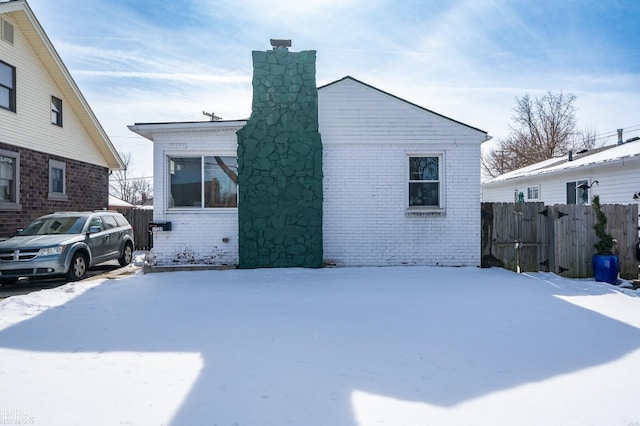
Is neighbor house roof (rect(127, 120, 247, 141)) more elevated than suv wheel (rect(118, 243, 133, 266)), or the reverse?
neighbor house roof (rect(127, 120, 247, 141))

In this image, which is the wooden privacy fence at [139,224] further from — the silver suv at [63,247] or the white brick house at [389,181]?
the white brick house at [389,181]

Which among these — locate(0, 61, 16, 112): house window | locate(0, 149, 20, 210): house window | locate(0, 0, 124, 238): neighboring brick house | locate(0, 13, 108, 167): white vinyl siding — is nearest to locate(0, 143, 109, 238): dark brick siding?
locate(0, 0, 124, 238): neighboring brick house

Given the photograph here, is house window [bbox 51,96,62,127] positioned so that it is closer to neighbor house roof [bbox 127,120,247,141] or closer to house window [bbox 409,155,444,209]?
neighbor house roof [bbox 127,120,247,141]

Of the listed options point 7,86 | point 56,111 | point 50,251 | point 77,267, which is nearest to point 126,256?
point 77,267

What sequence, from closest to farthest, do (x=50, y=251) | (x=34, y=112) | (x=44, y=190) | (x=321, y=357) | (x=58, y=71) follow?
1. (x=321, y=357)
2. (x=50, y=251)
3. (x=34, y=112)
4. (x=44, y=190)
5. (x=58, y=71)

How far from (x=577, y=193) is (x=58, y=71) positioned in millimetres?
19685

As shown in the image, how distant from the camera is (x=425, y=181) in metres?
9.55

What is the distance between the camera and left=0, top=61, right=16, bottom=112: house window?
1198cm

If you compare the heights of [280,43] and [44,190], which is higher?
[280,43]

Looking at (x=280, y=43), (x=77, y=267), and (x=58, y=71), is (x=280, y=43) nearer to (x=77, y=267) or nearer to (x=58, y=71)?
(x=77, y=267)

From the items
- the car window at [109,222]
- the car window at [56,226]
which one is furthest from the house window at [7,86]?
the car window at [109,222]

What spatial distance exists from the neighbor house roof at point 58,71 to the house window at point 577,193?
19.2m

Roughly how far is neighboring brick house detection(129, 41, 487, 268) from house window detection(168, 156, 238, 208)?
2cm

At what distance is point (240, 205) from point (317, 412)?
663 cm
